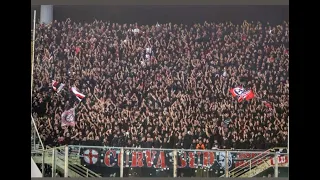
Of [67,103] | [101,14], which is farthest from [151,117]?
[101,14]

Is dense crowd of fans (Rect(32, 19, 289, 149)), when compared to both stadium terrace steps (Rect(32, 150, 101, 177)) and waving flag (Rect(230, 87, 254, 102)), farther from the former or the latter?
stadium terrace steps (Rect(32, 150, 101, 177))

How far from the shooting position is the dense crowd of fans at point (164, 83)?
1136cm

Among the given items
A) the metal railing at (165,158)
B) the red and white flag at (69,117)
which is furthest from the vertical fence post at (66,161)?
the red and white flag at (69,117)

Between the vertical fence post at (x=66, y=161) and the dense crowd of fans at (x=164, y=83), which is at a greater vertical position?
the dense crowd of fans at (x=164, y=83)

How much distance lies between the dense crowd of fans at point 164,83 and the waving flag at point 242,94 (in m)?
0.11

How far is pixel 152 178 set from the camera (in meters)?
11.3

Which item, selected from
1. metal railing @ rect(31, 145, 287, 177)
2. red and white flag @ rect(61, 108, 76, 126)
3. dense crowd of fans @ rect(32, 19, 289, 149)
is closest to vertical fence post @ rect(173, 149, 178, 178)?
metal railing @ rect(31, 145, 287, 177)

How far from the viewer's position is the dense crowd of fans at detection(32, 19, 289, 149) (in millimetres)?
11359

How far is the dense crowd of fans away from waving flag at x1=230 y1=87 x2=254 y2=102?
0.11m

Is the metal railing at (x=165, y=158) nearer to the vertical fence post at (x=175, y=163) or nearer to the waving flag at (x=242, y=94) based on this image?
the vertical fence post at (x=175, y=163)

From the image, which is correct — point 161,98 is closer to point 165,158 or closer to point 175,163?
point 165,158

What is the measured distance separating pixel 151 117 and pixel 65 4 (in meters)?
3.27

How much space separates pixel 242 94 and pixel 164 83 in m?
1.80

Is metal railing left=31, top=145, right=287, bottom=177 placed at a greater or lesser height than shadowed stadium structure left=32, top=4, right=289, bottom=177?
lesser
